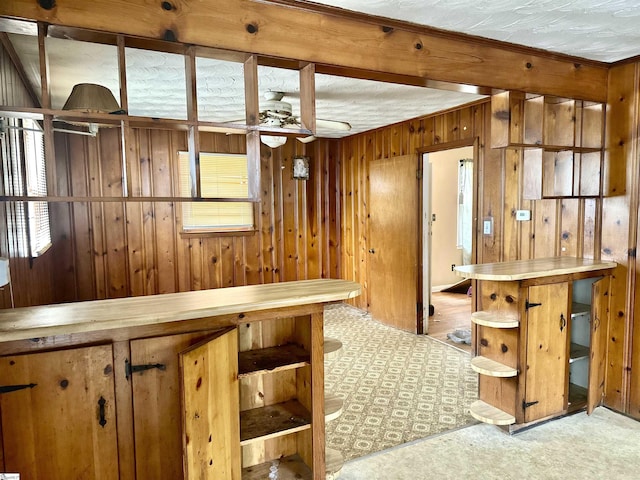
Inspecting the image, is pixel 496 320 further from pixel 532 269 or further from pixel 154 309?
pixel 154 309

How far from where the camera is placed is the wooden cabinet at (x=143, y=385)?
1501 mm

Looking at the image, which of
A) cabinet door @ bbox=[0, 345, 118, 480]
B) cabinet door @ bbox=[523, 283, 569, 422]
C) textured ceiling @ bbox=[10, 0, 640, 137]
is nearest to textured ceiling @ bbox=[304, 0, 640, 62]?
textured ceiling @ bbox=[10, 0, 640, 137]

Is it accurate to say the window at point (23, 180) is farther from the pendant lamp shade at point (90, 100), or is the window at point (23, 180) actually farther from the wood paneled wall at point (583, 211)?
the wood paneled wall at point (583, 211)

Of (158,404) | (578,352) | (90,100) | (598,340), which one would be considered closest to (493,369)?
(578,352)

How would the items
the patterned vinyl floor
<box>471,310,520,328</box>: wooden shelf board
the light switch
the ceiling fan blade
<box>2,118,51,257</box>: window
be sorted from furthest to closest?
the light switch → the ceiling fan blade → the patterned vinyl floor → <box>471,310,520,328</box>: wooden shelf board → <box>2,118,51,257</box>: window

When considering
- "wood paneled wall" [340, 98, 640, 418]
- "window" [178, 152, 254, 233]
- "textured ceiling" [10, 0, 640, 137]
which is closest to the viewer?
"textured ceiling" [10, 0, 640, 137]

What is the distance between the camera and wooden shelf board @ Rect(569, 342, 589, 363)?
9.44 feet

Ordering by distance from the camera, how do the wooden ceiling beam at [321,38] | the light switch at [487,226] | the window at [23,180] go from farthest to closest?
the light switch at [487,226] → the window at [23,180] → the wooden ceiling beam at [321,38]

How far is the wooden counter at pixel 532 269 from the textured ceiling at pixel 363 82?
136 centimetres

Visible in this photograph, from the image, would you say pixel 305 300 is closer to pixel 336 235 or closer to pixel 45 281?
pixel 45 281

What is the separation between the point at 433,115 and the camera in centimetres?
429

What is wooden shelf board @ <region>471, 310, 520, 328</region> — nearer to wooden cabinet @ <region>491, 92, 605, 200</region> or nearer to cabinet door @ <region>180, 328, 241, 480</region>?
wooden cabinet @ <region>491, 92, 605, 200</region>

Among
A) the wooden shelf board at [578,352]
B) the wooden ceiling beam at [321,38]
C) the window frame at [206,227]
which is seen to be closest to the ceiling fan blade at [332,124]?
the wooden ceiling beam at [321,38]

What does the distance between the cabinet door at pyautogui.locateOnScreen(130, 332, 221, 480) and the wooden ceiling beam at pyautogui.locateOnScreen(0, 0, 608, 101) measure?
124 cm
